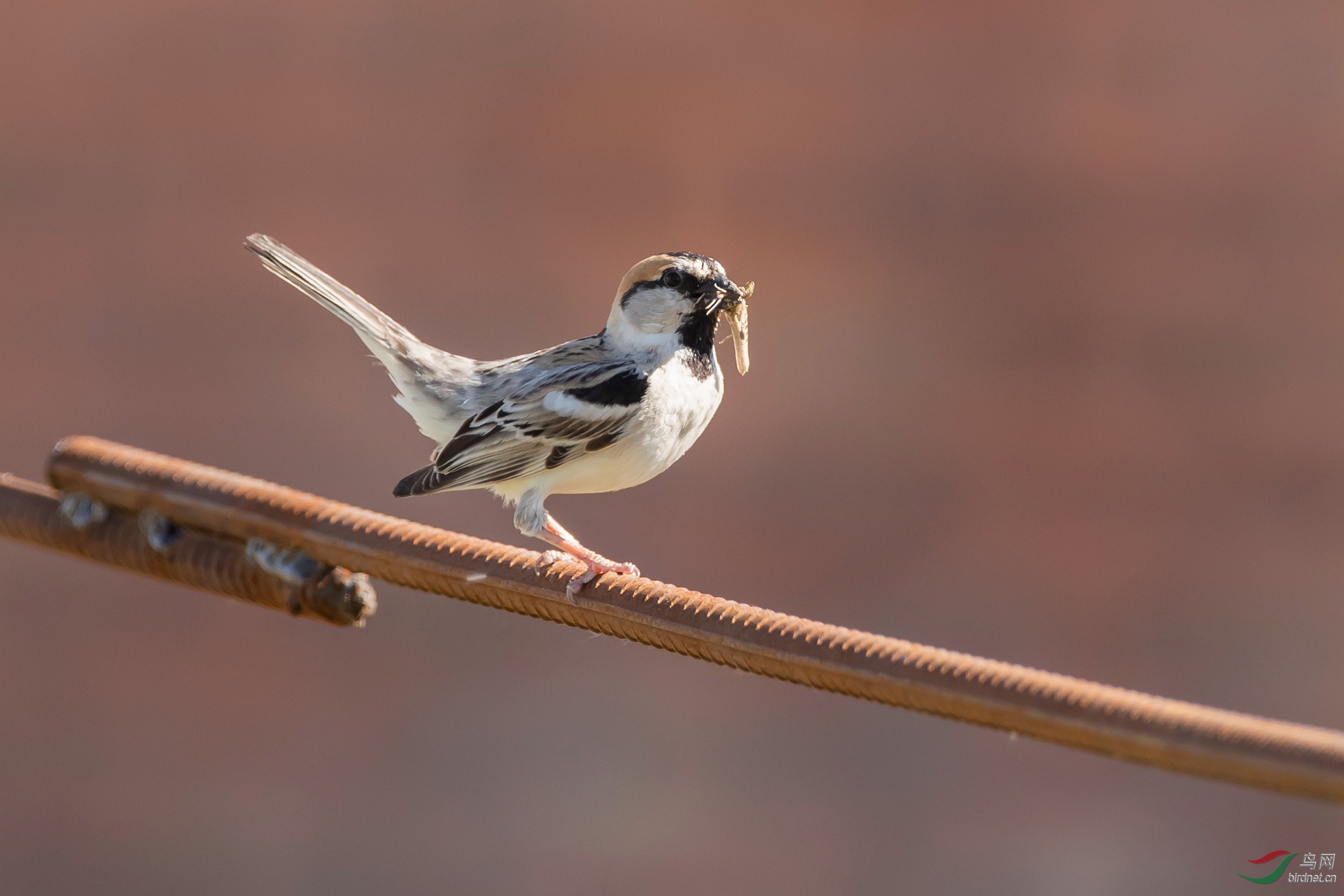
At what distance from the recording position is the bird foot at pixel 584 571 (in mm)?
2572

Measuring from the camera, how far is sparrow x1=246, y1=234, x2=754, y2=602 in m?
3.97

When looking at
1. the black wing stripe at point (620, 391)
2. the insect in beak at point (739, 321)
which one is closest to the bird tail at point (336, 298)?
the black wing stripe at point (620, 391)

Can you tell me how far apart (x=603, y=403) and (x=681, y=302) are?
17.8 inches

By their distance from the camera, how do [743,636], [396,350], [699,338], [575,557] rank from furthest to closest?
[396,350] < [699,338] < [575,557] < [743,636]

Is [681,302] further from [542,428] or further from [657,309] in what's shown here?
[542,428]

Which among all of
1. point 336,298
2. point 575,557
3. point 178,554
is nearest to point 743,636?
point 178,554

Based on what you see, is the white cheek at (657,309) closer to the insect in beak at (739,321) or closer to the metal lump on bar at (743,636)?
the insect in beak at (739,321)

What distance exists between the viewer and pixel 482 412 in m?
4.29

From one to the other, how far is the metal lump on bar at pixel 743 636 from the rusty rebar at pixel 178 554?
4 cm

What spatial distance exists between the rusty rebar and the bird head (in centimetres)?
156

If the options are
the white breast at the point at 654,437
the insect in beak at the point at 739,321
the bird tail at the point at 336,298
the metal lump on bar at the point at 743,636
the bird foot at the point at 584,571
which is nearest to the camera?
the metal lump on bar at the point at 743,636

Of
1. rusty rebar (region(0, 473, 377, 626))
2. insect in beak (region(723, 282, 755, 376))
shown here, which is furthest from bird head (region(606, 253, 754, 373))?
rusty rebar (region(0, 473, 377, 626))

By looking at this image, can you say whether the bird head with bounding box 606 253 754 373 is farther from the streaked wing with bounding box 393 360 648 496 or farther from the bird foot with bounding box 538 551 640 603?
the bird foot with bounding box 538 551 640 603

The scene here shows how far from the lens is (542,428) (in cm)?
407
